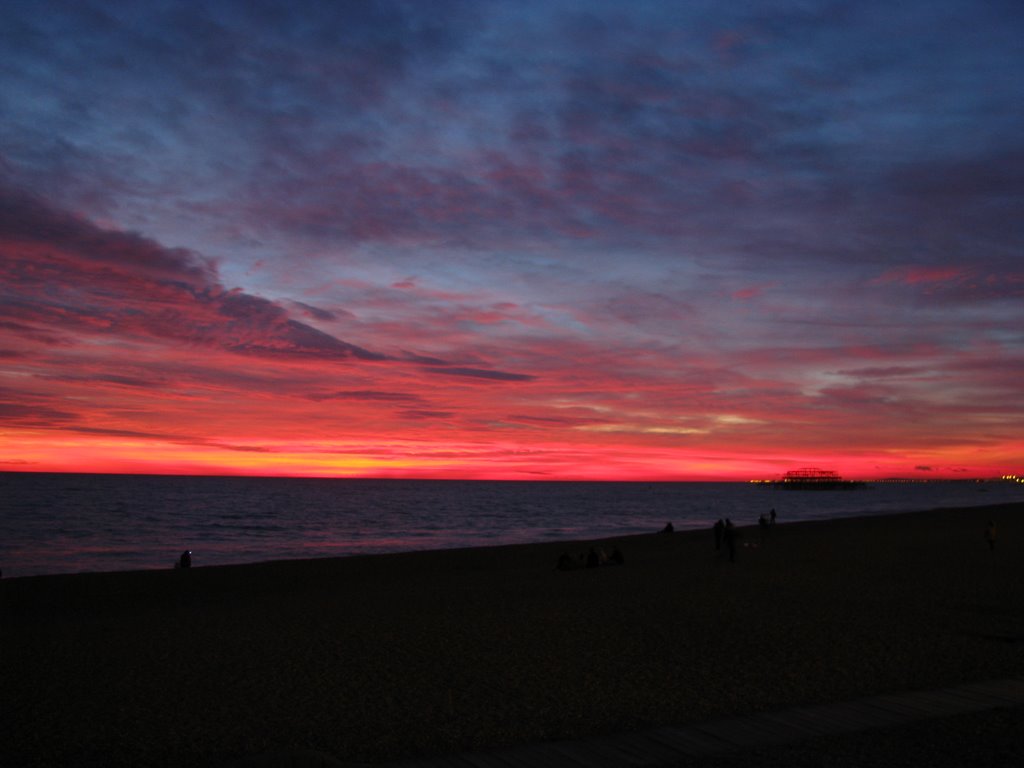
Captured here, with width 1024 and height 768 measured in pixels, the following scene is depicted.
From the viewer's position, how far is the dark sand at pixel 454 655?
8602mm

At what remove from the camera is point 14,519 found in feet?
206

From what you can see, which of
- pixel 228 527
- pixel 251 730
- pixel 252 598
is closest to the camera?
pixel 251 730

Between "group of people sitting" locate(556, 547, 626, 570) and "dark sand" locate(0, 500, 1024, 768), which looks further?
"group of people sitting" locate(556, 547, 626, 570)

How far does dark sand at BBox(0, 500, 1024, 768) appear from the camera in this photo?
8602 millimetres

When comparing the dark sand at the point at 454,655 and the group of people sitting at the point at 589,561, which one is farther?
the group of people sitting at the point at 589,561

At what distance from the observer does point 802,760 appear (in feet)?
22.9

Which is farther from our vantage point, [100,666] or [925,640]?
[925,640]

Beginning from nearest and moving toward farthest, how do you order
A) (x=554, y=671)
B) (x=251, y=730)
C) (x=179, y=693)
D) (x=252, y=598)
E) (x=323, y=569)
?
1. (x=251, y=730)
2. (x=179, y=693)
3. (x=554, y=671)
4. (x=252, y=598)
5. (x=323, y=569)

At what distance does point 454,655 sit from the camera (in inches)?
483

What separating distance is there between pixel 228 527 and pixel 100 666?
51528mm

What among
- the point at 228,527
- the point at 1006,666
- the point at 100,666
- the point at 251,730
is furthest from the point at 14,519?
the point at 1006,666

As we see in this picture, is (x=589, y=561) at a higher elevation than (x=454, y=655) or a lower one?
higher

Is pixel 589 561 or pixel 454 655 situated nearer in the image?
pixel 454 655

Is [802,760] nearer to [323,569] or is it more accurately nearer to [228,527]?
[323,569]
